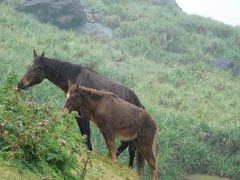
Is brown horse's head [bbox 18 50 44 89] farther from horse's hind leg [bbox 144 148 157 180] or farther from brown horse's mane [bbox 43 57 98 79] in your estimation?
horse's hind leg [bbox 144 148 157 180]

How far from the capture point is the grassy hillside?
70.8ft

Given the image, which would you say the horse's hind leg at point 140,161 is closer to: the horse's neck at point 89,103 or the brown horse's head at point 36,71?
the horse's neck at point 89,103

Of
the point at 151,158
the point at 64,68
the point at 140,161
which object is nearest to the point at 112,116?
the point at 151,158

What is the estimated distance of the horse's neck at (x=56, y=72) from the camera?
489 inches

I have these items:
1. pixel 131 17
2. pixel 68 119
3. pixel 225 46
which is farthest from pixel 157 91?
pixel 68 119

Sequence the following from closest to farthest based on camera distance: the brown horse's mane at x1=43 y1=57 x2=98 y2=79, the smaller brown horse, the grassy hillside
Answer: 1. the smaller brown horse
2. the brown horse's mane at x1=43 y1=57 x2=98 y2=79
3. the grassy hillside

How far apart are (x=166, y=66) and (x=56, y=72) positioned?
2262 cm

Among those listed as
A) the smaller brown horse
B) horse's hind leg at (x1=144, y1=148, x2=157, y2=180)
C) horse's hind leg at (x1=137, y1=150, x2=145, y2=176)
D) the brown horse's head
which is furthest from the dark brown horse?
the smaller brown horse

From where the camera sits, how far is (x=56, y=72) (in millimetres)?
12539

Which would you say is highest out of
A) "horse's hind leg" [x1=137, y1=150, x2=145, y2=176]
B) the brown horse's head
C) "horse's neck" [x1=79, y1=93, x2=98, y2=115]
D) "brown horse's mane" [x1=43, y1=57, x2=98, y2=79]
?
"horse's neck" [x1=79, y1=93, x2=98, y2=115]

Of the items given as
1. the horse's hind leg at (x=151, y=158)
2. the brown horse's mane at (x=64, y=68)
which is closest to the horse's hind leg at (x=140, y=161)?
the horse's hind leg at (x=151, y=158)

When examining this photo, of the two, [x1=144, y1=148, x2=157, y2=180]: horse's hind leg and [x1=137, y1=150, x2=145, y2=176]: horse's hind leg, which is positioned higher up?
[x1=144, y1=148, x2=157, y2=180]: horse's hind leg

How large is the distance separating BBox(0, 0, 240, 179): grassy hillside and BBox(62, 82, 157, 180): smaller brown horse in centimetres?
270

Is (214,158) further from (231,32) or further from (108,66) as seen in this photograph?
(231,32)
